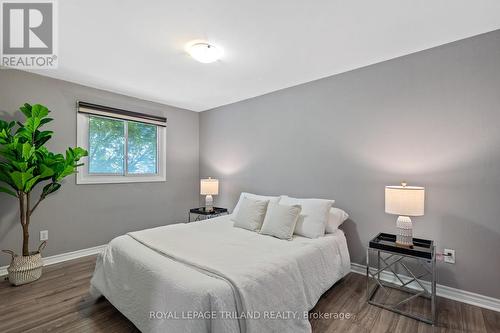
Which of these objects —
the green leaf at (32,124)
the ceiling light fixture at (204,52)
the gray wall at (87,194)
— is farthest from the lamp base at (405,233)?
the green leaf at (32,124)

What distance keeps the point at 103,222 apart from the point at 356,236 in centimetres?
357

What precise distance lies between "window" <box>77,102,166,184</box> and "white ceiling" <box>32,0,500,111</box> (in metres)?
0.60

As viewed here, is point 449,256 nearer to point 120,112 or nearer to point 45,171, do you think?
point 45,171

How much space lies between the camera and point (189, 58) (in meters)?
2.62

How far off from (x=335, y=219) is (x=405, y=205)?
760 mm

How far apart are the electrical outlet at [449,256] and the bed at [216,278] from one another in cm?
91

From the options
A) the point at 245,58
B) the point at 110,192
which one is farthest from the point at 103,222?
the point at 245,58

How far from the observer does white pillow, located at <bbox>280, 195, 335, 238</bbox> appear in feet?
8.18

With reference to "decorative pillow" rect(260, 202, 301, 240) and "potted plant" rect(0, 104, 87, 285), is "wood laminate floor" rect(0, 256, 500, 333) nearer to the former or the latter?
"potted plant" rect(0, 104, 87, 285)

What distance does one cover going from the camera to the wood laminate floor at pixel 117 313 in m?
1.83

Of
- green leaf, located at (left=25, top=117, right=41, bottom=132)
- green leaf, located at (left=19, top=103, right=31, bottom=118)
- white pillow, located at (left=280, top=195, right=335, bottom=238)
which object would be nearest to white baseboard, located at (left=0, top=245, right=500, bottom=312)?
white pillow, located at (left=280, top=195, right=335, bottom=238)

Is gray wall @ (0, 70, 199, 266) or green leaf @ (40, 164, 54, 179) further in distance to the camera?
gray wall @ (0, 70, 199, 266)

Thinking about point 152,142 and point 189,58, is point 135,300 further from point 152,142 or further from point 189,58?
point 152,142

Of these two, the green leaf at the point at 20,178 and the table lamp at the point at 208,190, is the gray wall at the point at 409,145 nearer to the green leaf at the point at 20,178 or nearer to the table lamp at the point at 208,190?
the table lamp at the point at 208,190
